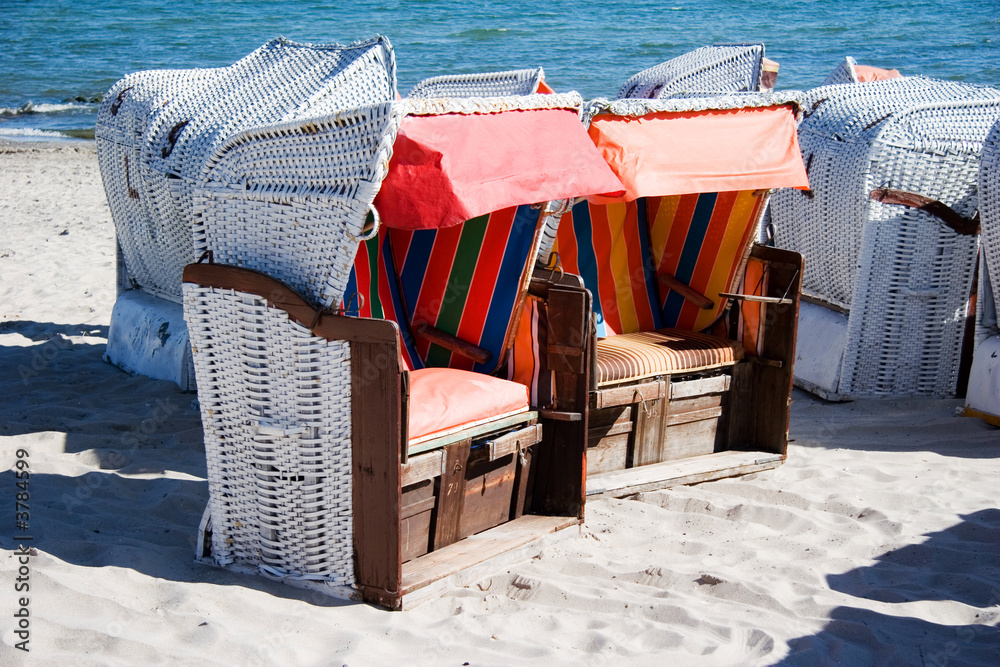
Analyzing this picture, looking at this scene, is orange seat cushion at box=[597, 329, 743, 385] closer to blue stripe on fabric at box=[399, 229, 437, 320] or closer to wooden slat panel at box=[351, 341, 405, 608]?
blue stripe on fabric at box=[399, 229, 437, 320]

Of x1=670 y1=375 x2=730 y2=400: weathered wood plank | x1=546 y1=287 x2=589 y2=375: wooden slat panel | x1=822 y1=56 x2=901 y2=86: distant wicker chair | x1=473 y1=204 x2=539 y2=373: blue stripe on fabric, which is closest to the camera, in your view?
x1=546 y1=287 x2=589 y2=375: wooden slat panel

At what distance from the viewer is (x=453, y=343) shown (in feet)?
13.0

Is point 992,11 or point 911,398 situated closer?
point 911,398

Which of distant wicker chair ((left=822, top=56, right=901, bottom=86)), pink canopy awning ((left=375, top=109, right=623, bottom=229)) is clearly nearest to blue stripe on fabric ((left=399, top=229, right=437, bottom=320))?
pink canopy awning ((left=375, top=109, right=623, bottom=229))

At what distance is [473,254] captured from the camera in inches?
154

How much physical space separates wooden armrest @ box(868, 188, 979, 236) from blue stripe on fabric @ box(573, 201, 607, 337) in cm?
163

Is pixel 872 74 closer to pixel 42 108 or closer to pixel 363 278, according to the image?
pixel 363 278

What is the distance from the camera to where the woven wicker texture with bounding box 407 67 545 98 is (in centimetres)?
409

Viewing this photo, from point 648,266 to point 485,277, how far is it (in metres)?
1.42

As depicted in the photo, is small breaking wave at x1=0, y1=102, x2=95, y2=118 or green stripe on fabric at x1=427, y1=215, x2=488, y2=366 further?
small breaking wave at x1=0, y1=102, x2=95, y2=118

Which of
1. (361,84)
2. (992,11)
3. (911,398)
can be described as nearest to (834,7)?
(992,11)

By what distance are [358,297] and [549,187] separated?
97cm

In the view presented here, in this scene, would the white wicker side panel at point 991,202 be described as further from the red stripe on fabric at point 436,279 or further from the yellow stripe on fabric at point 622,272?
the red stripe on fabric at point 436,279

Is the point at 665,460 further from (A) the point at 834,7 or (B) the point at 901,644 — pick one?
(A) the point at 834,7
